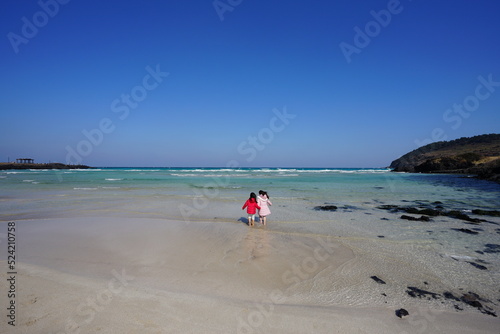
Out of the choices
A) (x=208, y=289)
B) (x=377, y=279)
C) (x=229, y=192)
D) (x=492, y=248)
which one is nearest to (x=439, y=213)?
(x=492, y=248)

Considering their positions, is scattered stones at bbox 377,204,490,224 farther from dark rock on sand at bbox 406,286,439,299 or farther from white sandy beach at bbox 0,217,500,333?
dark rock on sand at bbox 406,286,439,299

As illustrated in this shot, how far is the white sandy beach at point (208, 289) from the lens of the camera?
393 cm

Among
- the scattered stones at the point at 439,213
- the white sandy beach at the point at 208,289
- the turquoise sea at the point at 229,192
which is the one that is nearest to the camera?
the white sandy beach at the point at 208,289

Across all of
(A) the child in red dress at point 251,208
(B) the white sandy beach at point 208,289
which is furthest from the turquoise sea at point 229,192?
(B) the white sandy beach at point 208,289

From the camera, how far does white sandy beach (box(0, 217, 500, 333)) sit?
155 inches

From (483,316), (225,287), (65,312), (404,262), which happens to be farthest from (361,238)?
(65,312)

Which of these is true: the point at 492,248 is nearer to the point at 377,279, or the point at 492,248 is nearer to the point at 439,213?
the point at 377,279

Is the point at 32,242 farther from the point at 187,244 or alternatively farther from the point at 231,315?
the point at 231,315

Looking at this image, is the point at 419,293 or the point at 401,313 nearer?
the point at 401,313

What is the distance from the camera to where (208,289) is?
5.10 metres

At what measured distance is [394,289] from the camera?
5344 mm

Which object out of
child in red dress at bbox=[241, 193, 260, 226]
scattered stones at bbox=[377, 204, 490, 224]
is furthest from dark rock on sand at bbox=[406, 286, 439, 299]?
scattered stones at bbox=[377, 204, 490, 224]

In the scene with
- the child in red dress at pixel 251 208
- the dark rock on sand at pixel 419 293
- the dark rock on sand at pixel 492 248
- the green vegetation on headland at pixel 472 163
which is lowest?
the dark rock on sand at pixel 419 293

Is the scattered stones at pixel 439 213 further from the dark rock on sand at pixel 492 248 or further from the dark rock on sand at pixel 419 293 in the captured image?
the dark rock on sand at pixel 419 293
